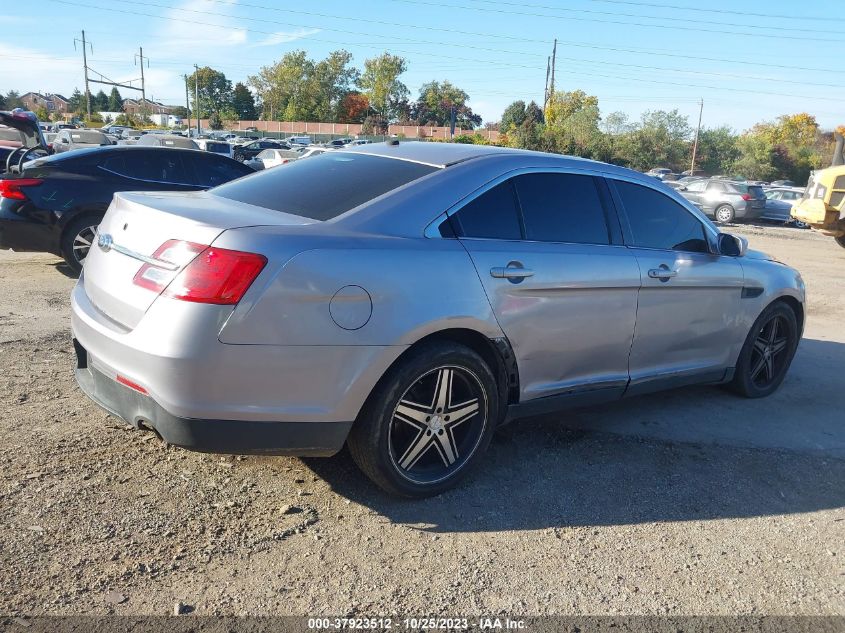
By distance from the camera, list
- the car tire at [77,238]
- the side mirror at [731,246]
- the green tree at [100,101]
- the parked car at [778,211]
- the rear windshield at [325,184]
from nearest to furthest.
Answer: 1. the rear windshield at [325,184]
2. the side mirror at [731,246]
3. the car tire at [77,238]
4. the parked car at [778,211]
5. the green tree at [100,101]

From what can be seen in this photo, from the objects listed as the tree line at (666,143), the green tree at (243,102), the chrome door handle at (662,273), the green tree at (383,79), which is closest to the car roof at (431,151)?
the chrome door handle at (662,273)

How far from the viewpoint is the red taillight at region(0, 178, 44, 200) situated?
7828 millimetres

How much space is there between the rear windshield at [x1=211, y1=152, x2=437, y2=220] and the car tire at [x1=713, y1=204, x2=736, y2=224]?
2408 centimetres

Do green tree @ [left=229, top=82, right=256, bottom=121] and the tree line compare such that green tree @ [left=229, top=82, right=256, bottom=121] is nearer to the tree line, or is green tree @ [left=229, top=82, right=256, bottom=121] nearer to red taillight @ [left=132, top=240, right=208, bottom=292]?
the tree line

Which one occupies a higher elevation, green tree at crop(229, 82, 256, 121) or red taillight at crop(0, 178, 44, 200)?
green tree at crop(229, 82, 256, 121)

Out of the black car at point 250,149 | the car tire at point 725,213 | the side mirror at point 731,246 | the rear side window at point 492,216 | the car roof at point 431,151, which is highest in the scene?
the car roof at point 431,151

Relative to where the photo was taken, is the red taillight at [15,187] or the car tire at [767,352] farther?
the red taillight at [15,187]

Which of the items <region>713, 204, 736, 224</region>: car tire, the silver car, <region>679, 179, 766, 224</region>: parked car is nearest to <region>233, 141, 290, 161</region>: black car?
<region>679, 179, 766, 224</region>: parked car

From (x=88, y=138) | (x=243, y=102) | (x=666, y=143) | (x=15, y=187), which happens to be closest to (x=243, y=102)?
(x=243, y=102)

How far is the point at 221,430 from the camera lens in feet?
9.84

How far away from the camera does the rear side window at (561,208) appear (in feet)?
13.0

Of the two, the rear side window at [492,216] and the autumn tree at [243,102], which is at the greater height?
the autumn tree at [243,102]

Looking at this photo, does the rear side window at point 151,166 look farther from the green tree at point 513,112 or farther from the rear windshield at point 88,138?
the green tree at point 513,112

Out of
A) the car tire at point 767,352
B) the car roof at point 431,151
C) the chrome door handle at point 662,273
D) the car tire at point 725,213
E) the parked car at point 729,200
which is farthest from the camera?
the car tire at point 725,213
